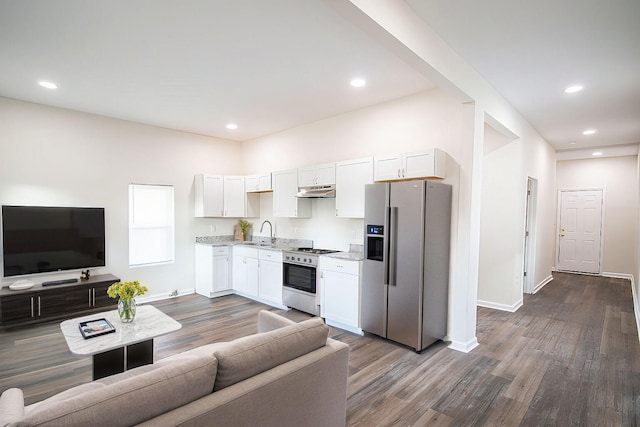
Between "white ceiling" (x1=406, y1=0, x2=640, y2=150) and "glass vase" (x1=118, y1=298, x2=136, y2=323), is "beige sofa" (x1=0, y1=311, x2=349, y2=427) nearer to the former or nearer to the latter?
"glass vase" (x1=118, y1=298, x2=136, y2=323)

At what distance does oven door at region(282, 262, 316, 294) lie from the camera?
451cm

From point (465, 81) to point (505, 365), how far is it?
2886 millimetres

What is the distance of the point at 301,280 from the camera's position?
15.3ft

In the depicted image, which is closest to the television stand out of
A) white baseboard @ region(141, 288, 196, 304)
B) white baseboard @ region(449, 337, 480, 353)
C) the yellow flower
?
white baseboard @ region(141, 288, 196, 304)

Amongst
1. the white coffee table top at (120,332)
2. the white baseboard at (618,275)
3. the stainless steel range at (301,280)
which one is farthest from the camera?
the white baseboard at (618,275)

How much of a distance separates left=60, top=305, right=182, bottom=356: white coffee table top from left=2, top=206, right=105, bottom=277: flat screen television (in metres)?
2.33

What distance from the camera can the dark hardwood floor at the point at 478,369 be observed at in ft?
7.98

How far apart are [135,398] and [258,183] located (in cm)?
485

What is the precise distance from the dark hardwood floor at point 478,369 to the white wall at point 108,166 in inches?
47.2

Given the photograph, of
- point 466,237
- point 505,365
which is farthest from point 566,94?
point 505,365

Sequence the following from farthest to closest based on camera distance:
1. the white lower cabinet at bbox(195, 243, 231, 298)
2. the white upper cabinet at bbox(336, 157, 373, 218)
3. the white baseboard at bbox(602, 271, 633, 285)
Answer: the white baseboard at bbox(602, 271, 633, 285) < the white lower cabinet at bbox(195, 243, 231, 298) < the white upper cabinet at bbox(336, 157, 373, 218)

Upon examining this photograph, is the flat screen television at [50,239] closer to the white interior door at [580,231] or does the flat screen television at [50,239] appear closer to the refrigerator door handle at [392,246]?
the refrigerator door handle at [392,246]

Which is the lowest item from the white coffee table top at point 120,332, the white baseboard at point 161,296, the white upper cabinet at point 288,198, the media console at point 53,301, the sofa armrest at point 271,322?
the white baseboard at point 161,296

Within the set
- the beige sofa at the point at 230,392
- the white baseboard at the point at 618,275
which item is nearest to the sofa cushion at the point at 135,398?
the beige sofa at the point at 230,392
